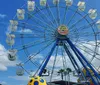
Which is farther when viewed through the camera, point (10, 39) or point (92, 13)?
point (92, 13)

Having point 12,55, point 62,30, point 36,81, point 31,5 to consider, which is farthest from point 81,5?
point 36,81

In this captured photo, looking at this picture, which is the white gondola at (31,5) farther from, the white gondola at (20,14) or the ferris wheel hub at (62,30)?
the ferris wheel hub at (62,30)

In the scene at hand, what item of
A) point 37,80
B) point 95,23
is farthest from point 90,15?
point 37,80

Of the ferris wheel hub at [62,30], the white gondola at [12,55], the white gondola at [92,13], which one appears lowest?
the white gondola at [12,55]

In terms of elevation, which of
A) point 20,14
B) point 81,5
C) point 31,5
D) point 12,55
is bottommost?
point 12,55

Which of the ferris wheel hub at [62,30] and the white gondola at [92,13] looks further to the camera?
the white gondola at [92,13]

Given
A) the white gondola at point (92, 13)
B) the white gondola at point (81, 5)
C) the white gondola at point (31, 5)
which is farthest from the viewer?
the white gondola at point (81, 5)

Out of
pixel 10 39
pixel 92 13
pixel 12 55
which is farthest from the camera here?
pixel 92 13

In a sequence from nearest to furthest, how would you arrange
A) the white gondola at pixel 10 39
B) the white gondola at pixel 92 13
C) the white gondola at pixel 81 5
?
1. the white gondola at pixel 10 39
2. the white gondola at pixel 92 13
3. the white gondola at pixel 81 5

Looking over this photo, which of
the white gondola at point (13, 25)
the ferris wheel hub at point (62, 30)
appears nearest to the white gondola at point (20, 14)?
the white gondola at point (13, 25)

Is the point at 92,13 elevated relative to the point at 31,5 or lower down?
lower down

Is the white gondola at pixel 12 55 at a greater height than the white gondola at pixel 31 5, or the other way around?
the white gondola at pixel 31 5

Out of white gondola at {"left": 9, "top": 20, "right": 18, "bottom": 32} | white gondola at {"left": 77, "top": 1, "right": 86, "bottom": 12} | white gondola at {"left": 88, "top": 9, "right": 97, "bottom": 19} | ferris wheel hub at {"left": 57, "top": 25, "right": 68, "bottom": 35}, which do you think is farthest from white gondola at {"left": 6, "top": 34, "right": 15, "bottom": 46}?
white gondola at {"left": 88, "top": 9, "right": 97, "bottom": 19}

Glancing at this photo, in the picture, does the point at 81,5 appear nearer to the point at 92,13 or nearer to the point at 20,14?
the point at 92,13
